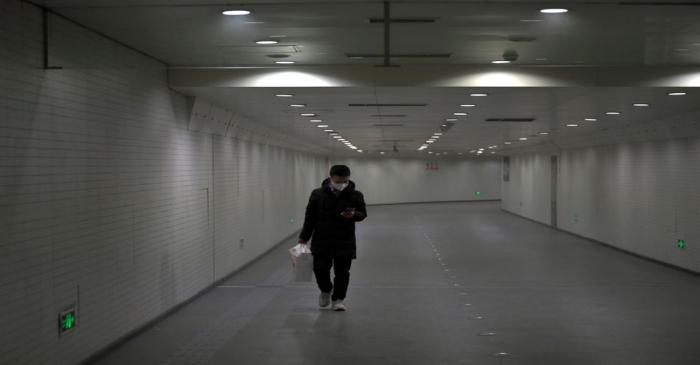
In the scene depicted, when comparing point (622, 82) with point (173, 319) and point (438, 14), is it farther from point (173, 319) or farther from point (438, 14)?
point (173, 319)

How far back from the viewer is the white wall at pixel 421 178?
3850 cm

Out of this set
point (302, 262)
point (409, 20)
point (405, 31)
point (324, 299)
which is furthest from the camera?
point (324, 299)

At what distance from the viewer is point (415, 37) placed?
6.16m

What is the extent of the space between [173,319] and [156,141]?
2.07 metres

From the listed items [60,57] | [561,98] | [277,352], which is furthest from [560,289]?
[60,57]

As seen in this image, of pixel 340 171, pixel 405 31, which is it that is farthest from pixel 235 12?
pixel 340 171

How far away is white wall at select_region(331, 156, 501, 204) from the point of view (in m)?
38.5

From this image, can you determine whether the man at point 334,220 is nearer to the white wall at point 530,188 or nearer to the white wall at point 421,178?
the white wall at point 530,188

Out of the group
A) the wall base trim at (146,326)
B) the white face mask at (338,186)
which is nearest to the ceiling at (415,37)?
the white face mask at (338,186)

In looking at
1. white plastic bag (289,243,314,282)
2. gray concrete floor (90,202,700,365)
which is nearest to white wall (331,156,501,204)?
gray concrete floor (90,202,700,365)

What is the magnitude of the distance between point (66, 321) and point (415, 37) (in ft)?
12.6

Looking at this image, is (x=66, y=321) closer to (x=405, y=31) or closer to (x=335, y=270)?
(x=335, y=270)

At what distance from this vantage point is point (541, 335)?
709 cm

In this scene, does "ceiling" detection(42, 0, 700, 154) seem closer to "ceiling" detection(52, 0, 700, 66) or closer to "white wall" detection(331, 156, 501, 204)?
"ceiling" detection(52, 0, 700, 66)
